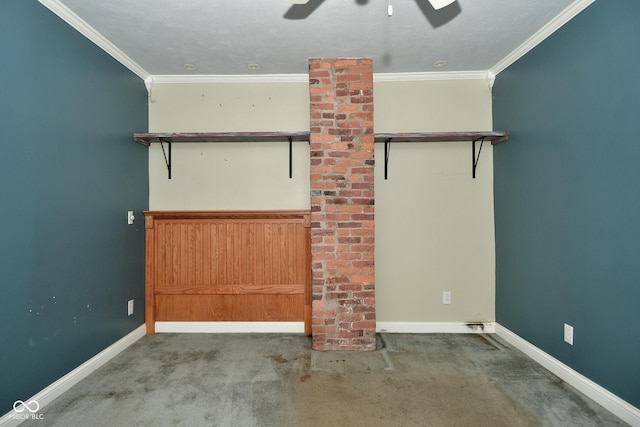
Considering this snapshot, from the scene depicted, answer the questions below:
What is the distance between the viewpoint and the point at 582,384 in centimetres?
200

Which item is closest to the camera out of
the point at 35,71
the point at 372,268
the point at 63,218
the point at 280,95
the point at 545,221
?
the point at 35,71

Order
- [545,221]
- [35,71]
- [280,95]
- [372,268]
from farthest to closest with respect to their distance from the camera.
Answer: [280,95] < [372,268] < [545,221] < [35,71]

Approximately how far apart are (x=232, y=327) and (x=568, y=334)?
2712 millimetres

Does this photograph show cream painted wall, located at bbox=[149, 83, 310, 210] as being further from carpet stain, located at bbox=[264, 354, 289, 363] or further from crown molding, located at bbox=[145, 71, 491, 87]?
carpet stain, located at bbox=[264, 354, 289, 363]

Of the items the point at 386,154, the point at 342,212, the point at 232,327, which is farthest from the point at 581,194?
the point at 232,327

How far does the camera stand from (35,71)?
6.11ft

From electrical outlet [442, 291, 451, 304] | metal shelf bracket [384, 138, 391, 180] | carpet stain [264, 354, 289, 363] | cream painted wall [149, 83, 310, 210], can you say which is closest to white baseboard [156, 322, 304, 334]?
carpet stain [264, 354, 289, 363]

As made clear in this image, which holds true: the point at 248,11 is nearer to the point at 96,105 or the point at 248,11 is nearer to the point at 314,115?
the point at 314,115

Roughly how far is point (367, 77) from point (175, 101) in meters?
1.89

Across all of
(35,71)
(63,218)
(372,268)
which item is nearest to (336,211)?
(372,268)

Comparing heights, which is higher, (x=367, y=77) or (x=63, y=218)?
(x=367, y=77)

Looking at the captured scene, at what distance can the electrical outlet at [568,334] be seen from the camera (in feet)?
6.88

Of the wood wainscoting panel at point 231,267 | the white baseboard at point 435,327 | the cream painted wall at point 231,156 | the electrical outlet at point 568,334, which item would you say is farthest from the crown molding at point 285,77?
the white baseboard at point 435,327

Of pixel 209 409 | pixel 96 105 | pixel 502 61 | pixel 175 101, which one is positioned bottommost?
pixel 209 409
